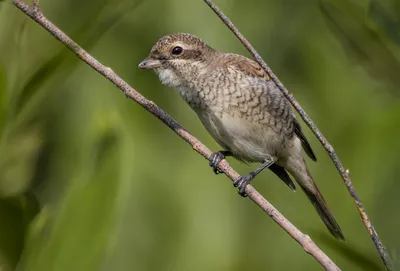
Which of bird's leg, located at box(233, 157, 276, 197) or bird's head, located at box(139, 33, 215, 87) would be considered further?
bird's head, located at box(139, 33, 215, 87)

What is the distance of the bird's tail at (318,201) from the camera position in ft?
9.63

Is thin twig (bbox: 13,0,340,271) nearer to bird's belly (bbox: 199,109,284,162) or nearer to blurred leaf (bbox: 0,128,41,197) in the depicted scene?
blurred leaf (bbox: 0,128,41,197)

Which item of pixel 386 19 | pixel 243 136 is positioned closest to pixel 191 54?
pixel 243 136

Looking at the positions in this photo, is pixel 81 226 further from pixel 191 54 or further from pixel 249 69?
pixel 249 69

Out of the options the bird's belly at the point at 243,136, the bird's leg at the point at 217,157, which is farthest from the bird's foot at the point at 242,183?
the bird's belly at the point at 243,136

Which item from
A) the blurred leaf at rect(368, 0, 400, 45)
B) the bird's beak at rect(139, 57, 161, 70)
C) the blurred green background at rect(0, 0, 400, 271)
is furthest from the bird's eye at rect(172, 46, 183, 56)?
the blurred leaf at rect(368, 0, 400, 45)

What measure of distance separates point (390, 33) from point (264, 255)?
1262 mm

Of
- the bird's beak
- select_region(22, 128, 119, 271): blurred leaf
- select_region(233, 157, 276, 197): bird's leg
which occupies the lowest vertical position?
select_region(233, 157, 276, 197): bird's leg

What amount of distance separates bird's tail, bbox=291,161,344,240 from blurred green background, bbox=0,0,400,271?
0.15ft

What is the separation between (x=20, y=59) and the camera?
6.88ft

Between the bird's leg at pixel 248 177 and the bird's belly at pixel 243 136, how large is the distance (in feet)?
0.13

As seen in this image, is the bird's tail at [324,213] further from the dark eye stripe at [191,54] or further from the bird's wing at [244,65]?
the dark eye stripe at [191,54]

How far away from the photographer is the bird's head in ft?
10.2

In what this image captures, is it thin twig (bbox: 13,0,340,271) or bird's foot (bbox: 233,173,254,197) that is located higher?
thin twig (bbox: 13,0,340,271)
